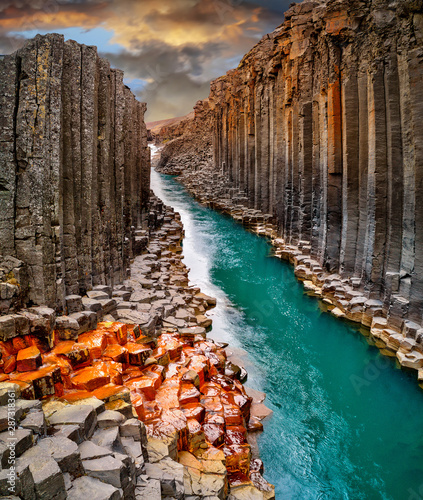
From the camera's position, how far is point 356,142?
1377cm

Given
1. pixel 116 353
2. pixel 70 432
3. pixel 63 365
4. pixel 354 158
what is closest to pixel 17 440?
pixel 70 432

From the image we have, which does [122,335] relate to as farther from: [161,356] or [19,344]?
[19,344]

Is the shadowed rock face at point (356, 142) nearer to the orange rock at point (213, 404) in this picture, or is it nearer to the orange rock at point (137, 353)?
the orange rock at point (213, 404)

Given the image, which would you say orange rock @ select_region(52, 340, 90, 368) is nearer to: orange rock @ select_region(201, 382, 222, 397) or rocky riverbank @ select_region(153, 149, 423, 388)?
orange rock @ select_region(201, 382, 222, 397)

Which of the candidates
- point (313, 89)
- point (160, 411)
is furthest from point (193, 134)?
point (160, 411)

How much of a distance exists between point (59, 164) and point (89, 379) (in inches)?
160

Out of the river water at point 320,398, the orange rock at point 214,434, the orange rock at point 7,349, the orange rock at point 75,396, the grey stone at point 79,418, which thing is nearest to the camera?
the grey stone at point 79,418

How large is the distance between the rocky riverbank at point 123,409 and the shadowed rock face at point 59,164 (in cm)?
98

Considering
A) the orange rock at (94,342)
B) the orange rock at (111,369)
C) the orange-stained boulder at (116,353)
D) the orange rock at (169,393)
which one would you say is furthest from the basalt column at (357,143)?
the orange rock at (94,342)

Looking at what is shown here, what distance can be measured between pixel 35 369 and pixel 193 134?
59724mm

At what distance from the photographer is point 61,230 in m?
7.45

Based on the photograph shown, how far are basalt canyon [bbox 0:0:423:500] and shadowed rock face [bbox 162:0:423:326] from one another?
0.08m

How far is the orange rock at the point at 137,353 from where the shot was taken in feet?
23.1

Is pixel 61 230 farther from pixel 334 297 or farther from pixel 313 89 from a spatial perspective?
pixel 313 89
